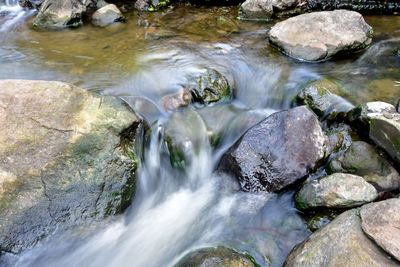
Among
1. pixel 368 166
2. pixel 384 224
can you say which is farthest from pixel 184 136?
pixel 384 224

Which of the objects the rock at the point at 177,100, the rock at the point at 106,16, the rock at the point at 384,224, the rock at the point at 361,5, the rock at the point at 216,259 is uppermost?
the rock at the point at 106,16

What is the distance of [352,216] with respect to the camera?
3275mm

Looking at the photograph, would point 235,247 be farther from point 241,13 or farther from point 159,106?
point 241,13

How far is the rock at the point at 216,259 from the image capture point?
3125 millimetres

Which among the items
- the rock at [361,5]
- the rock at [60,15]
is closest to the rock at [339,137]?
the rock at [361,5]

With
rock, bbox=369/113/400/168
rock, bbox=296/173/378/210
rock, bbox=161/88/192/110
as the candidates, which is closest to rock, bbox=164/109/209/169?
rock, bbox=161/88/192/110

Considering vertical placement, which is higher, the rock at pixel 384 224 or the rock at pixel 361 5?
→ the rock at pixel 361 5

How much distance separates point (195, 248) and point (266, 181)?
1073 millimetres

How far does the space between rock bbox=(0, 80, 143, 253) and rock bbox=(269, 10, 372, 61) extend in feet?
10.3

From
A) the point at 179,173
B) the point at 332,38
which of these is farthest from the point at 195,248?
the point at 332,38

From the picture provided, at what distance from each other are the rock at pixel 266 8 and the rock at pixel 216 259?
5.44 meters

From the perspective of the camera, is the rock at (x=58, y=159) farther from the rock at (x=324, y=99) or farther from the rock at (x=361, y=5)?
the rock at (x=361, y=5)

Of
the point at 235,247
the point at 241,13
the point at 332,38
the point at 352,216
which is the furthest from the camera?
the point at 241,13

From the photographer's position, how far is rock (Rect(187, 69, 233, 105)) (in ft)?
17.1
